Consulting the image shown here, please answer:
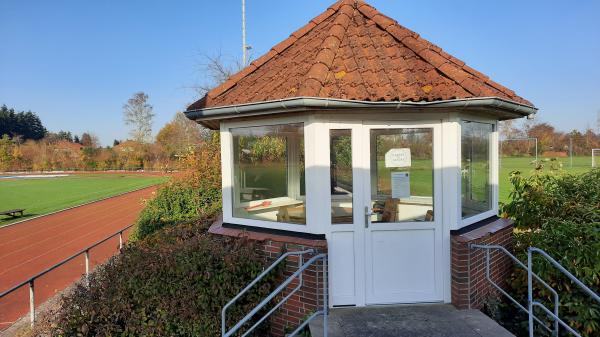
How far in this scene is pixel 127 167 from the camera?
5484 centimetres

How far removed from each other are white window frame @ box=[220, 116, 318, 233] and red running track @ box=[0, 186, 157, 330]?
3.55 meters

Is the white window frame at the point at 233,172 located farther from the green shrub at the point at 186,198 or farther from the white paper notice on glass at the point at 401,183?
the green shrub at the point at 186,198

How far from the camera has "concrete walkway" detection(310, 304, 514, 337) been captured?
401 cm

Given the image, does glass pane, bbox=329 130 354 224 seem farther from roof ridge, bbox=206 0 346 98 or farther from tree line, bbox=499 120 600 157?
tree line, bbox=499 120 600 157

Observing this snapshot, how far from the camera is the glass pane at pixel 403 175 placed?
480cm

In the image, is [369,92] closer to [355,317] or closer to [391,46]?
[391,46]

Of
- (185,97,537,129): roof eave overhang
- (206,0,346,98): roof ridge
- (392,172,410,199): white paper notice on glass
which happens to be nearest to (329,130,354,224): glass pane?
(185,97,537,129): roof eave overhang

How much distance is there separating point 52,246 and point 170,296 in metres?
13.2

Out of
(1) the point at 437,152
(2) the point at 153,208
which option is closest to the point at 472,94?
(1) the point at 437,152

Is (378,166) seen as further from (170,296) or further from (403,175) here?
(170,296)

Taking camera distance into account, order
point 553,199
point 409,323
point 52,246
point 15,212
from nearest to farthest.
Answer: point 409,323
point 553,199
point 52,246
point 15,212

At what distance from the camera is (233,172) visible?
5594 millimetres

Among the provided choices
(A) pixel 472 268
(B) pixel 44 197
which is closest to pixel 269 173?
(A) pixel 472 268

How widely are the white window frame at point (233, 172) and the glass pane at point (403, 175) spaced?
2.59 feet
